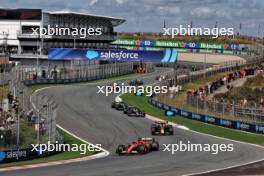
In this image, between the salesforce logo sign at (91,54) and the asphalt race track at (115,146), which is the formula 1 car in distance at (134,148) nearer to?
the asphalt race track at (115,146)

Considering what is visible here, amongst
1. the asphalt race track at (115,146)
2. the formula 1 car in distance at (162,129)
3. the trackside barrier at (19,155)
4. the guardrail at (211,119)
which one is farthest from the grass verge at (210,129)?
the trackside barrier at (19,155)

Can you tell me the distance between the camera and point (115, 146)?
34625 millimetres

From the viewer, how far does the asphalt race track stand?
85.4 feet

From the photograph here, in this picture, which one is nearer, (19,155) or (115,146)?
(19,155)

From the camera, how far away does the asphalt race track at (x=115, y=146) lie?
2603 centimetres

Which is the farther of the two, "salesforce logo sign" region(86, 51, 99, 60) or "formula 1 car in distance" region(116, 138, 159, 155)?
"salesforce logo sign" region(86, 51, 99, 60)

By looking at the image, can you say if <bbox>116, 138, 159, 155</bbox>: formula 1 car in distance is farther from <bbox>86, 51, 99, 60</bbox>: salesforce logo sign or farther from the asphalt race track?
<bbox>86, 51, 99, 60</bbox>: salesforce logo sign

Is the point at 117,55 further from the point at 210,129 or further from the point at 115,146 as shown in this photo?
the point at 115,146

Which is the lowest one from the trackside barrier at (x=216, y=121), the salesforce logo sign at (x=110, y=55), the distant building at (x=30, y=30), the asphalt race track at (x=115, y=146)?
the asphalt race track at (x=115, y=146)

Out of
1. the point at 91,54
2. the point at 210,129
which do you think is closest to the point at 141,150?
the point at 210,129

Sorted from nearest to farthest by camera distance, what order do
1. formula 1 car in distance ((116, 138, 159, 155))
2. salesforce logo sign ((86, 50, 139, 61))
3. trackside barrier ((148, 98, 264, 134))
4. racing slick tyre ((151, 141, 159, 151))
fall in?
1. formula 1 car in distance ((116, 138, 159, 155))
2. racing slick tyre ((151, 141, 159, 151))
3. trackside barrier ((148, 98, 264, 134))
4. salesforce logo sign ((86, 50, 139, 61))

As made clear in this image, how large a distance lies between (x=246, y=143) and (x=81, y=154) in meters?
11.1

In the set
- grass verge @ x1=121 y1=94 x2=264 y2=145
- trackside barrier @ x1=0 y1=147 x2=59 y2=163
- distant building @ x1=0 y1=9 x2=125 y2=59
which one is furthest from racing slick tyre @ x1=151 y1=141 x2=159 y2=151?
distant building @ x1=0 y1=9 x2=125 y2=59

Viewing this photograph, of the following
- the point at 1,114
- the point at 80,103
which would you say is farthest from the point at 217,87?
the point at 1,114
